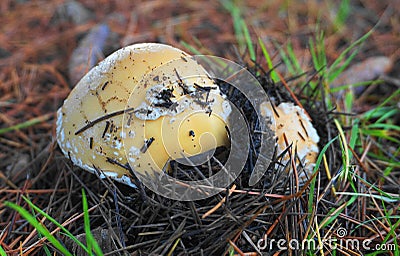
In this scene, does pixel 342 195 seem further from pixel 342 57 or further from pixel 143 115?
pixel 342 57

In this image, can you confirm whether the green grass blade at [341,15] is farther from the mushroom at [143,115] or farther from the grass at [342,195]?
the mushroom at [143,115]

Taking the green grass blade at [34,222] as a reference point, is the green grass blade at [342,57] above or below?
above

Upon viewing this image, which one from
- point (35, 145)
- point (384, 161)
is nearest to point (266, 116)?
point (384, 161)

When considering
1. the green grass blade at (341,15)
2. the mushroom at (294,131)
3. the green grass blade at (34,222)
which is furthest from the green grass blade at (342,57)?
the green grass blade at (34,222)

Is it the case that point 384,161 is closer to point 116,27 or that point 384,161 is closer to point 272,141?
point 272,141

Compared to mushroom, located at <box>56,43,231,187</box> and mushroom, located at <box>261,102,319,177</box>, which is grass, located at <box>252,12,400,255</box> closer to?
mushroom, located at <box>261,102,319,177</box>

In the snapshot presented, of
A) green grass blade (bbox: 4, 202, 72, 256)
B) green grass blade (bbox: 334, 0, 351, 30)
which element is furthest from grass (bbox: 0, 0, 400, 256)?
green grass blade (bbox: 334, 0, 351, 30)
